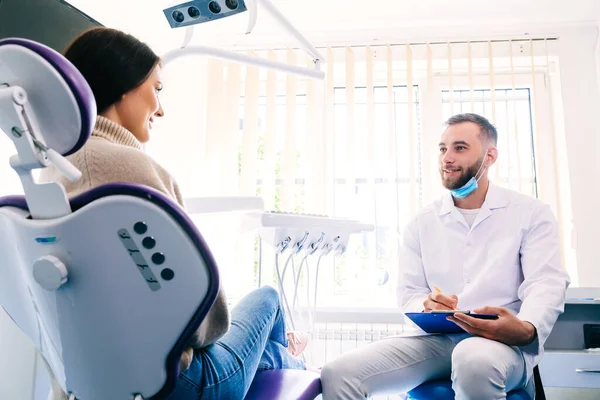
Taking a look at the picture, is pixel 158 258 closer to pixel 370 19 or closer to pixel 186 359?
pixel 186 359

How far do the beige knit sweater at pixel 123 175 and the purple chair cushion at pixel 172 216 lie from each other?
0.11m

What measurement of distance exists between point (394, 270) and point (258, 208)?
5.14ft

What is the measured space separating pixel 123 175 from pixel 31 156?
0.58 feet

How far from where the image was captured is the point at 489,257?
1.60m

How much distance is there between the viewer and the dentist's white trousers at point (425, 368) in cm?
117

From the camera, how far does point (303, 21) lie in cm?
290

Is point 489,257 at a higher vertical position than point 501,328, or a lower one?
higher

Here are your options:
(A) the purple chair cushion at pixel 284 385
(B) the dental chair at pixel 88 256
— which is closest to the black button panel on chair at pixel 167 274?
(B) the dental chair at pixel 88 256

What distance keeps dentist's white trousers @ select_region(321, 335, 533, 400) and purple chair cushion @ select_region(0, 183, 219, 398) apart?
0.72 metres

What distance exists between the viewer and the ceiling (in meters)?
2.73

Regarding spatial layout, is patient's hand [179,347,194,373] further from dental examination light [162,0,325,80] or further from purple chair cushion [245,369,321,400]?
dental examination light [162,0,325,80]

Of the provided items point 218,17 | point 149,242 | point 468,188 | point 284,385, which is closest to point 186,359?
point 149,242

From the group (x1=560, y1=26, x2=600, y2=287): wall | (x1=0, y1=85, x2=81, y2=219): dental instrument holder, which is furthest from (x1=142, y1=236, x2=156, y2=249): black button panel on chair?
(x1=560, y1=26, x2=600, y2=287): wall

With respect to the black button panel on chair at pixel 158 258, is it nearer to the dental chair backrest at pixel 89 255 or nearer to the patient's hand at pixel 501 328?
the dental chair backrest at pixel 89 255
